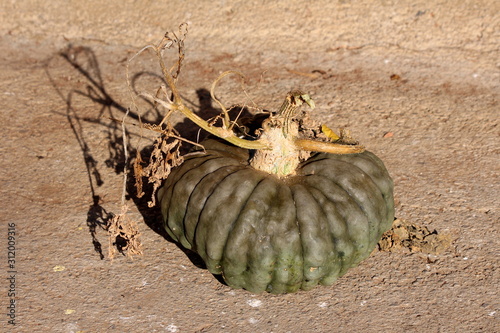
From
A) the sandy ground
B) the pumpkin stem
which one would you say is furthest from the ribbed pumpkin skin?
the sandy ground

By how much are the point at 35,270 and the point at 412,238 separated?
2.69 meters

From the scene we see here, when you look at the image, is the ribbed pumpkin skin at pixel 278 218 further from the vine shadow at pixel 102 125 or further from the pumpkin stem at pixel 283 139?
the vine shadow at pixel 102 125

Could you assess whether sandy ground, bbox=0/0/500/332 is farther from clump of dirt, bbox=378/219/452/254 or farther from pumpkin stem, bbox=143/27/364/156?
pumpkin stem, bbox=143/27/364/156

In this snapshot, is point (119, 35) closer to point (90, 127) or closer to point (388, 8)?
point (90, 127)

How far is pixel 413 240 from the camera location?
4988 millimetres

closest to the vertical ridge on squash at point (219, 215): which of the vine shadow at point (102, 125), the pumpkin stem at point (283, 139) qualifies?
the pumpkin stem at point (283, 139)

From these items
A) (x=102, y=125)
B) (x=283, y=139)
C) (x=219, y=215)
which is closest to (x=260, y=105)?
(x=102, y=125)

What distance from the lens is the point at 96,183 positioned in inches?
220

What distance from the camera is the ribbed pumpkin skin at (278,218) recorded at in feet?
13.8

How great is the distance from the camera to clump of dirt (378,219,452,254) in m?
4.94

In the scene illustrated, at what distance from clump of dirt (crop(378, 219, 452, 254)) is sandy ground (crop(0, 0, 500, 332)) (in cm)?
6

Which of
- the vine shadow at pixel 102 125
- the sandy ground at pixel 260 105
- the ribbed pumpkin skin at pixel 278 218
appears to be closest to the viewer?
the ribbed pumpkin skin at pixel 278 218

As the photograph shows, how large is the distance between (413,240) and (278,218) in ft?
4.23

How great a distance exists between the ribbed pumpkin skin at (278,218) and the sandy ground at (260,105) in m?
0.28
